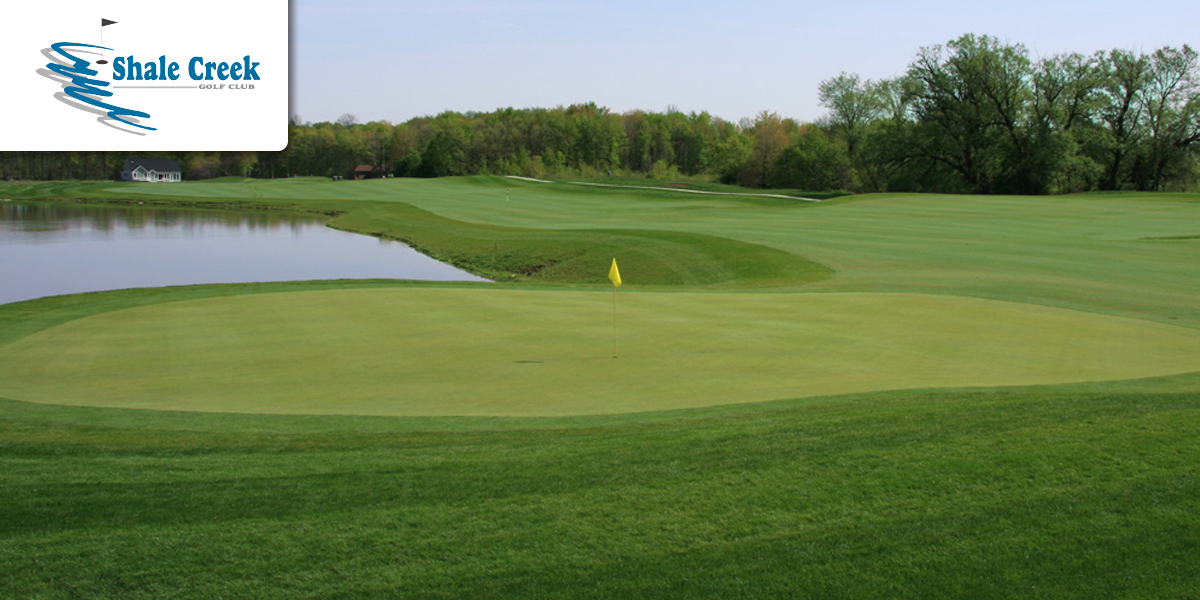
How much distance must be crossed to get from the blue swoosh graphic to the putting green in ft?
11.5

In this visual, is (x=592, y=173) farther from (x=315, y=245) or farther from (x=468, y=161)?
(x=315, y=245)

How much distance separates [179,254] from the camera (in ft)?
134

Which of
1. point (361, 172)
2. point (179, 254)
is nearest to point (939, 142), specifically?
point (179, 254)

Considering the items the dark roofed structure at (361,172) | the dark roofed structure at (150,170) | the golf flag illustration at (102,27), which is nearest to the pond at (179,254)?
the golf flag illustration at (102,27)

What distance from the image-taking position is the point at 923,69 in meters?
69.1

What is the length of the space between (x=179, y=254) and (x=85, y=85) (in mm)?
29865

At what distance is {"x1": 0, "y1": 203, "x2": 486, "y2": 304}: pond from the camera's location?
3238 cm

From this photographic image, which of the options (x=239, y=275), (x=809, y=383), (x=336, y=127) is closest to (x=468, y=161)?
(x=336, y=127)

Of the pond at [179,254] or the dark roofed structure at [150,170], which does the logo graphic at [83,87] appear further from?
the dark roofed structure at [150,170]

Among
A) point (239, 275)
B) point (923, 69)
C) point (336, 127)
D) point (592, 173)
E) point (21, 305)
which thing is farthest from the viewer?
point (336, 127)

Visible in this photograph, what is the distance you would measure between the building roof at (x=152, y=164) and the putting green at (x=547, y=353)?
12106 cm

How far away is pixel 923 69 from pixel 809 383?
65.5 m

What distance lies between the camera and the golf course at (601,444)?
17.7 ft

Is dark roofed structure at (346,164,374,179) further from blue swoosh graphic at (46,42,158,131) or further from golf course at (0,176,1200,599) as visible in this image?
blue swoosh graphic at (46,42,158,131)
